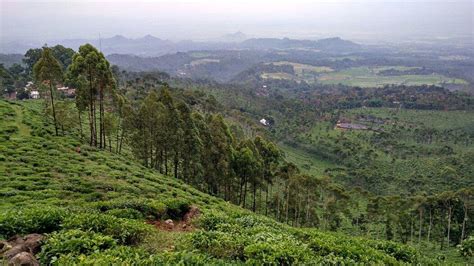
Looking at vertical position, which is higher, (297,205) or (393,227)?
(297,205)

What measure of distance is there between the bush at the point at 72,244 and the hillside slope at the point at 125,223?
1.0 inches

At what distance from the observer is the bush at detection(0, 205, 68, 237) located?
32.8 feet

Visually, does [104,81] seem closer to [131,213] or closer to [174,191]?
[174,191]

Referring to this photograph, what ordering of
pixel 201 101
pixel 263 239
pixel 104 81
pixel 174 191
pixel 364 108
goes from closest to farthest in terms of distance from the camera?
pixel 263 239 < pixel 174 191 < pixel 104 81 < pixel 201 101 < pixel 364 108

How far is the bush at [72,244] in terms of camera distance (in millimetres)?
8266

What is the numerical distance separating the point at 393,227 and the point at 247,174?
90.7 ft

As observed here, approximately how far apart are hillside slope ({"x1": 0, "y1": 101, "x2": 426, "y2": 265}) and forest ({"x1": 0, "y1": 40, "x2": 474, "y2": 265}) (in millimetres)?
64

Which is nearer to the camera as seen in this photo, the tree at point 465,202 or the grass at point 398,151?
the tree at point 465,202

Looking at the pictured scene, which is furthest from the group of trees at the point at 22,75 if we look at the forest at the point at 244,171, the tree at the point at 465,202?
the tree at the point at 465,202

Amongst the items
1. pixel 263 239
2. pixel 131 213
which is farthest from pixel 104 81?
pixel 263 239

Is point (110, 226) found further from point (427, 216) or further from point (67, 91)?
point (67, 91)

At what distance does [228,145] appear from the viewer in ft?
115

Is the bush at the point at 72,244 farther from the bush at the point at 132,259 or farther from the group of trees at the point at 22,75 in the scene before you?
the group of trees at the point at 22,75

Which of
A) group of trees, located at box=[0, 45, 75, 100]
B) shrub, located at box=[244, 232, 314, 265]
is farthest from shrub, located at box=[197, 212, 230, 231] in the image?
group of trees, located at box=[0, 45, 75, 100]
